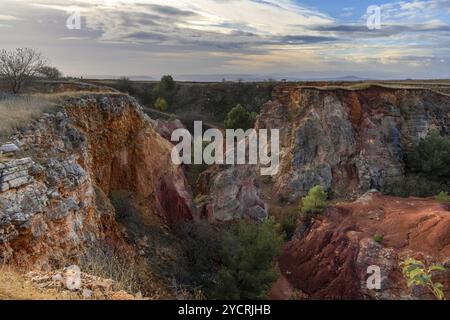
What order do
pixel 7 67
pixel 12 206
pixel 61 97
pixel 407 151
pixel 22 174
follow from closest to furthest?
pixel 12 206
pixel 22 174
pixel 61 97
pixel 7 67
pixel 407 151

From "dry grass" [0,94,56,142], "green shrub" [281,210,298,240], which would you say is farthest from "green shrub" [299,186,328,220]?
"dry grass" [0,94,56,142]

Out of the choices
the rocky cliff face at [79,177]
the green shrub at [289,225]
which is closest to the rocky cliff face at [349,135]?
the green shrub at [289,225]

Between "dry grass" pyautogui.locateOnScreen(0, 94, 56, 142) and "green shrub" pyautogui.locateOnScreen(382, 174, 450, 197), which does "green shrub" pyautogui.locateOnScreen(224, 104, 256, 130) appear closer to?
"green shrub" pyautogui.locateOnScreen(382, 174, 450, 197)

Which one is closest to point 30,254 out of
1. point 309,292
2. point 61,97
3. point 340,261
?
point 61,97

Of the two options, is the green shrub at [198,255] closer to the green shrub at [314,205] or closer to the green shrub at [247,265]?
the green shrub at [247,265]

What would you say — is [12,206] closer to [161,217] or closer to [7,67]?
[161,217]
